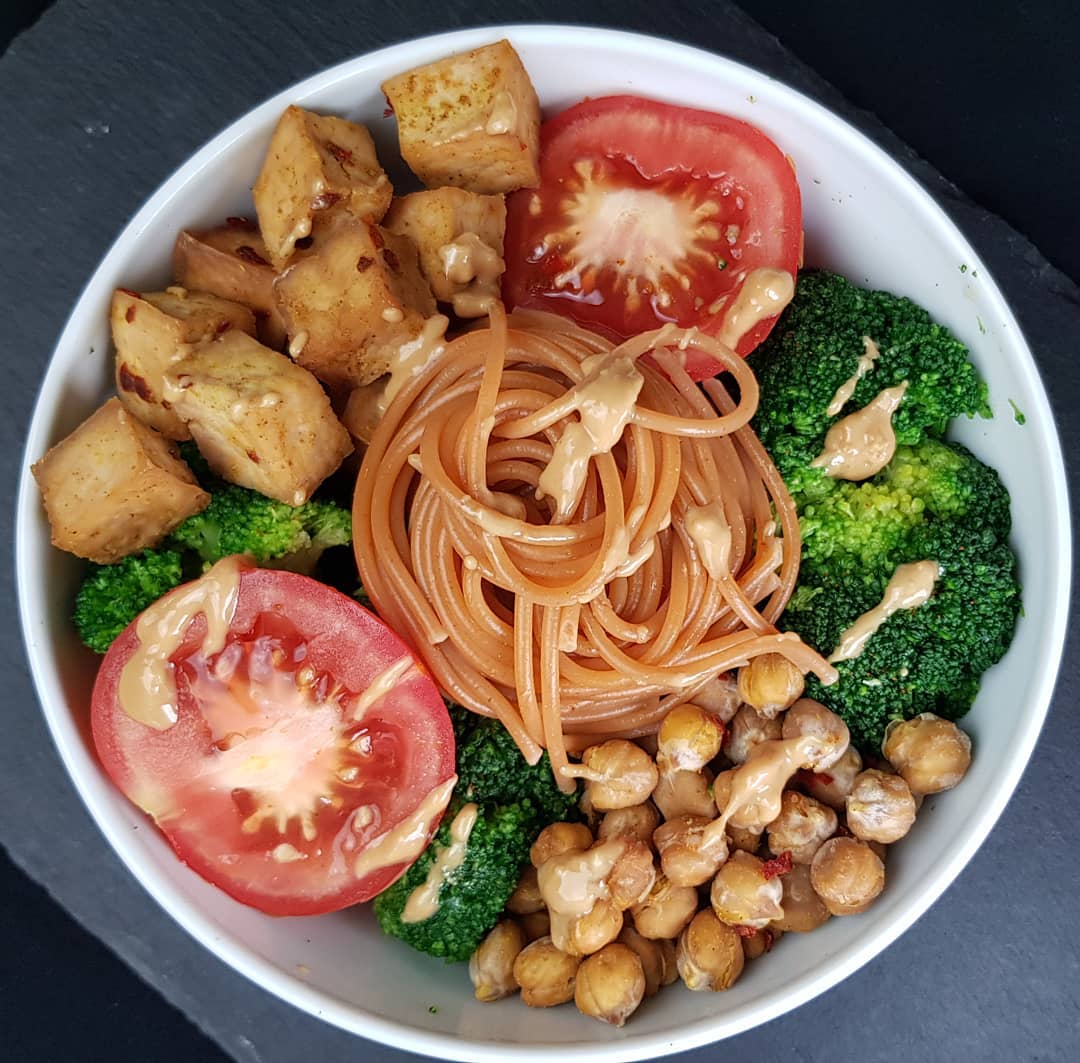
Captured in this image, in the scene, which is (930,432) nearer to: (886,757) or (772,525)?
(772,525)

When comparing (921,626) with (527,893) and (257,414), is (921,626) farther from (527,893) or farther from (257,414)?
(257,414)

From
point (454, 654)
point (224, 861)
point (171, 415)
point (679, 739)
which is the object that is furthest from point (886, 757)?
point (171, 415)

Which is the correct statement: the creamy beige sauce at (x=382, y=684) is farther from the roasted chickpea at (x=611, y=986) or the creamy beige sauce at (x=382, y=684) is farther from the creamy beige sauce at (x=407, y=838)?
the roasted chickpea at (x=611, y=986)

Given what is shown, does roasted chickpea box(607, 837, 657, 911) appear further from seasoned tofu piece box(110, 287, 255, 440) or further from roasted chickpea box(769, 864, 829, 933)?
seasoned tofu piece box(110, 287, 255, 440)

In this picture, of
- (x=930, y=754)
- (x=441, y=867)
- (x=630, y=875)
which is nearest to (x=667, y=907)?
(x=630, y=875)

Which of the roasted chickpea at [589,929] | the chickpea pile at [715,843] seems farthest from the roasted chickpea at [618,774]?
the roasted chickpea at [589,929]

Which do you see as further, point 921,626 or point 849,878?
point 921,626
